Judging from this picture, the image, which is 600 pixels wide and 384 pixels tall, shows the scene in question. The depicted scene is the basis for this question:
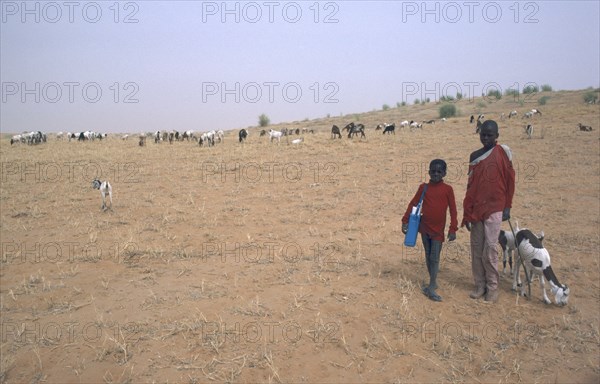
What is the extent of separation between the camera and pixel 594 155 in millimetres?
13562

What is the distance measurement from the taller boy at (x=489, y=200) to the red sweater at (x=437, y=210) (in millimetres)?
252

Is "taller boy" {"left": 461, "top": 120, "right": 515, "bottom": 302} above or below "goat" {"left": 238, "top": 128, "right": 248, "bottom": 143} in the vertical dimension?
below

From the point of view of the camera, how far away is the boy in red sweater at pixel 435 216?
188 inches

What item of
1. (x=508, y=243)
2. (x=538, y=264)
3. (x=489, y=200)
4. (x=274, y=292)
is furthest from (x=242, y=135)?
(x=538, y=264)

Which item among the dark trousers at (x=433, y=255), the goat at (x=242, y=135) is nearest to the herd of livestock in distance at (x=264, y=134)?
the goat at (x=242, y=135)

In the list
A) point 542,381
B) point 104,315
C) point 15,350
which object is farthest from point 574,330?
point 15,350

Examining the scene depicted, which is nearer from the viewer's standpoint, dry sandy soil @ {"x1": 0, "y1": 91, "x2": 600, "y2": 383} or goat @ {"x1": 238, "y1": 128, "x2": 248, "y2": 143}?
dry sandy soil @ {"x1": 0, "y1": 91, "x2": 600, "y2": 383}

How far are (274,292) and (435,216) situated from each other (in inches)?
90.7

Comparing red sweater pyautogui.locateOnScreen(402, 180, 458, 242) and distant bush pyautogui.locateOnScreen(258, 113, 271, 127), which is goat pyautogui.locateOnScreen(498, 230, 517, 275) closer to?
red sweater pyautogui.locateOnScreen(402, 180, 458, 242)

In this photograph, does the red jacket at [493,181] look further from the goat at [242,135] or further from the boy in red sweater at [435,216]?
the goat at [242,135]

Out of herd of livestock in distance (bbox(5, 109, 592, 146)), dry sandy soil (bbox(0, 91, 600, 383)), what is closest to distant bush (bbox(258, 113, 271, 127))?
herd of livestock in distance (bbox(5, 109, 592, 146))

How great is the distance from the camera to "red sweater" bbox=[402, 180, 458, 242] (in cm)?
480

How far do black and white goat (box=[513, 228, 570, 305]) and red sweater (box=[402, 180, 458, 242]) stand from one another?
1.01 m

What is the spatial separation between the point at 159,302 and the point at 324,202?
5676 millimetres
